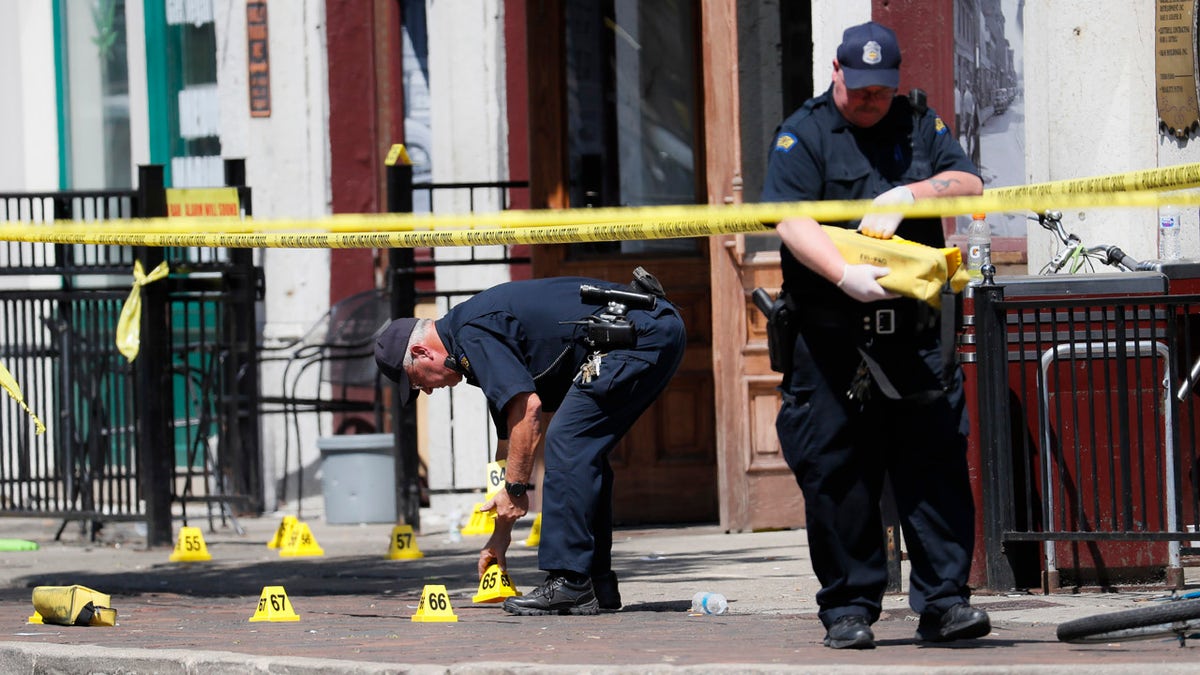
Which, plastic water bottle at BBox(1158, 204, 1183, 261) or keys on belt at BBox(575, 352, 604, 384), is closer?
keys on belt at BBox(575, 352, 604, 384)

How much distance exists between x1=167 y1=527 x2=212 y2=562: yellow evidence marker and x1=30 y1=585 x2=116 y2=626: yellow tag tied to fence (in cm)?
311

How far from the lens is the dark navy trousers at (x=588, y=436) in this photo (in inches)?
280

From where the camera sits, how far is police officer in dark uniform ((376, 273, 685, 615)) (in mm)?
7102

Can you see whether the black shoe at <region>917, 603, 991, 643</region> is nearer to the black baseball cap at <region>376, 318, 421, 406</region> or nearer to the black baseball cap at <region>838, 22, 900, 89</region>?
the black baseball cap at <region>838, 22, 900, 89</region>

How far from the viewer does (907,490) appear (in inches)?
224

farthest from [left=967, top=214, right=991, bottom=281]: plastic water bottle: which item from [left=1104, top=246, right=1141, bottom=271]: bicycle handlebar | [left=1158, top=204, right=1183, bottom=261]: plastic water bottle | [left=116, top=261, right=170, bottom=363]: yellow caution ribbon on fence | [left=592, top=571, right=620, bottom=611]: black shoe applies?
[left=116, top=261, right=170, bottom=363]: yellow caution ribbon on fence

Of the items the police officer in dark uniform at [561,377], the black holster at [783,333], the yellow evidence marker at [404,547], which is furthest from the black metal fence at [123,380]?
the black holster at [783,333]

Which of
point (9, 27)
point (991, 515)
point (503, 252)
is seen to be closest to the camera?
point (991, 515)

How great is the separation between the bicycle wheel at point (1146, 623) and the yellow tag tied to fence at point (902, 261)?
102 centimetres

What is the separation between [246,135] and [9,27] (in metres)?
2.72

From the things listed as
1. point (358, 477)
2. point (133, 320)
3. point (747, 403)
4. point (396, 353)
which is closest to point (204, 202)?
point (133, 320)

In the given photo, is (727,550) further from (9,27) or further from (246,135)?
(9,27)

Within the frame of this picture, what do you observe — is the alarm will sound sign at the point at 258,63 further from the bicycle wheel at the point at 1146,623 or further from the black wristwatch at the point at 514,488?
the bicycle wheel at the point at 1146,623

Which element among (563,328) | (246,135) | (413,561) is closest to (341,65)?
(246,135)
